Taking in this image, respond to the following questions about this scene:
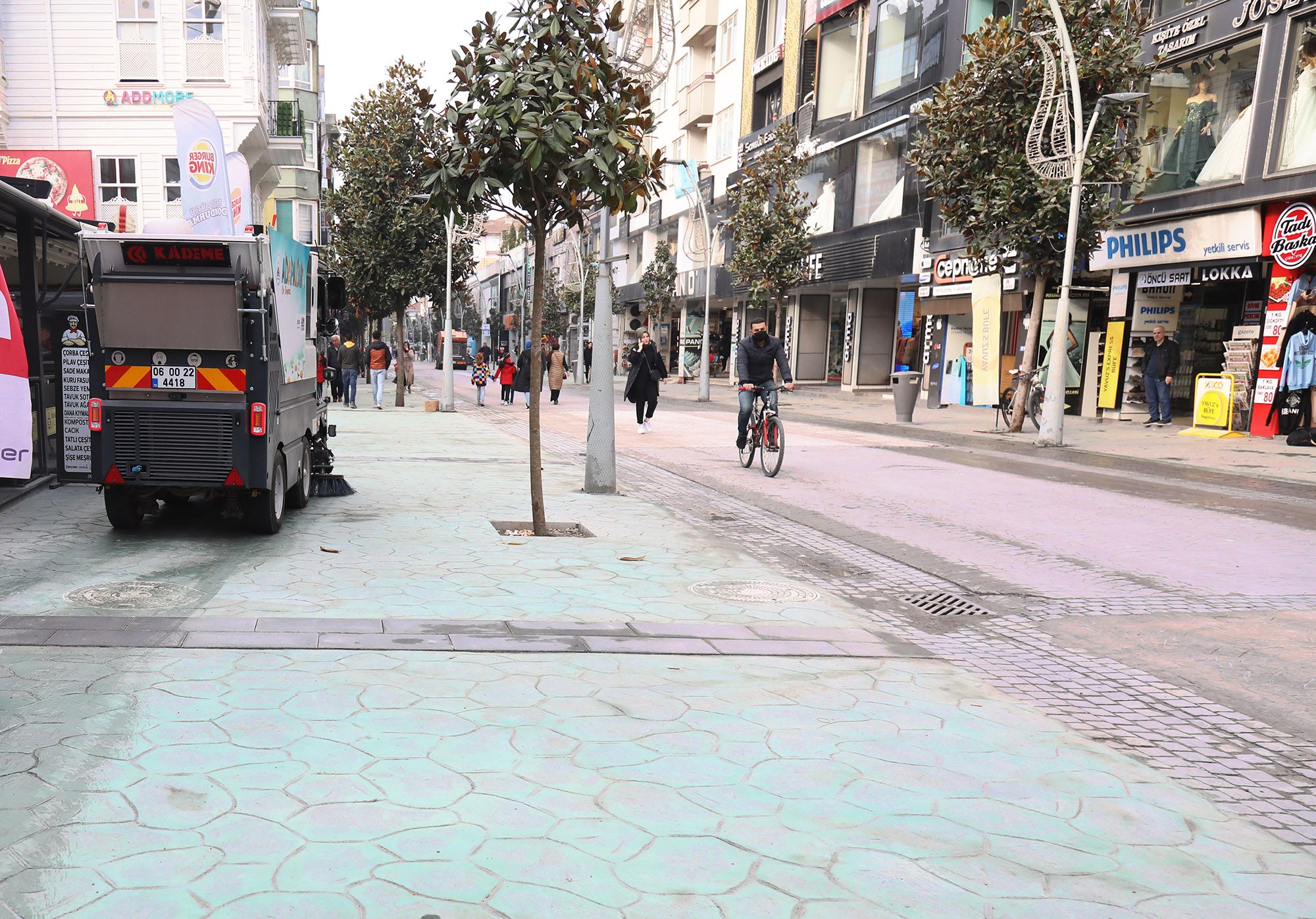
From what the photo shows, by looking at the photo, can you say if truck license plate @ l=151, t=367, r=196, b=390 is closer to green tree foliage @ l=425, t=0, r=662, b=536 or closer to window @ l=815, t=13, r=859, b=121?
green tree foliage @ l=425, t=0, r=662, b=536

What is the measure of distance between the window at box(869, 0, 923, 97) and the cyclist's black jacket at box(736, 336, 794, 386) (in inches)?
844

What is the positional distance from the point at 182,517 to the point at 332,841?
6408 mm

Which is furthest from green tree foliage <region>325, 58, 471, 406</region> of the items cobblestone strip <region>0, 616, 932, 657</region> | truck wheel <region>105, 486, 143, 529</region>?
cobblestone strip <region>0, 616, 932, 657</region>

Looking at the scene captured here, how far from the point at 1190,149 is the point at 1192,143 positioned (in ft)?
0.44

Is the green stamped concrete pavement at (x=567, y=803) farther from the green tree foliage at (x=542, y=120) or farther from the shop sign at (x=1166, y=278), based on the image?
the shop sign at (x=1166, y=278)

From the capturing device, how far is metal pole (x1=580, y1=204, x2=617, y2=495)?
10500 millimetres

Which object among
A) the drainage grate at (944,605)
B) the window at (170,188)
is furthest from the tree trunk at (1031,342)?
the window at (170,188)

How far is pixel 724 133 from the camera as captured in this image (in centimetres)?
5081

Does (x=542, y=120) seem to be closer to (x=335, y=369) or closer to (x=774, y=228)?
(x=335, y=369)

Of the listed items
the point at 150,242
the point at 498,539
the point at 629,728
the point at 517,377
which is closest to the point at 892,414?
the point at 517,377

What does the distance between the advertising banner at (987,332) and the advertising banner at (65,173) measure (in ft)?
67.0

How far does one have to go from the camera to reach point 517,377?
26188mm

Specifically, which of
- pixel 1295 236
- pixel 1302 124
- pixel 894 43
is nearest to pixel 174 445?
pixel 1295 236

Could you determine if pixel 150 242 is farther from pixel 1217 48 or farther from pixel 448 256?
pixel 1217 48
